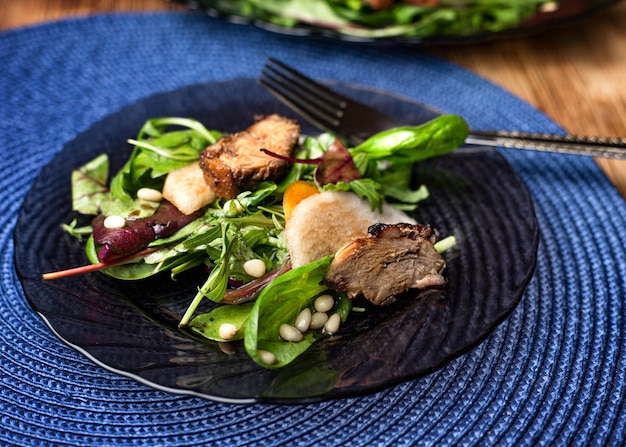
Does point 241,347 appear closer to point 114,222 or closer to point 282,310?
point 282,310

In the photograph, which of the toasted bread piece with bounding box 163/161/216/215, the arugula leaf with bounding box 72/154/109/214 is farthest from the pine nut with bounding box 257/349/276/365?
the arugula leaf with bounding box 72/154/109/214

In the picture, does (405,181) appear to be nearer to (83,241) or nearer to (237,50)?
(83,241)

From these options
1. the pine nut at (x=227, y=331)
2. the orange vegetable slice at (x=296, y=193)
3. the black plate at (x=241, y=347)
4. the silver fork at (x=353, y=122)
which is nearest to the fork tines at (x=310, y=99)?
the silver fork at (x=353, y=122)

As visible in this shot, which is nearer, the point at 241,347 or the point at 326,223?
the point at 241,347

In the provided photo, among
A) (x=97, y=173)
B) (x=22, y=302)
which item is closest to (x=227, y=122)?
(x=97, y=173)

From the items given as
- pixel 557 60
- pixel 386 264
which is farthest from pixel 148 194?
pixel 557 60

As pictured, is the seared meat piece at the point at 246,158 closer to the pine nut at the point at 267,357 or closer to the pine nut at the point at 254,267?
the pine nut at the point at 254,267

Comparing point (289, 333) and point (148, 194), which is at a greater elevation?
point (148, 194)
